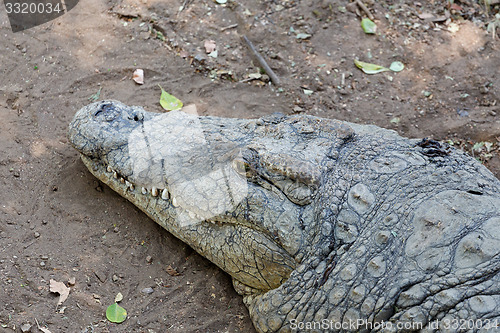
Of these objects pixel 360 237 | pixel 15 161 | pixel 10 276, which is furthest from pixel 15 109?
pixel 360 237

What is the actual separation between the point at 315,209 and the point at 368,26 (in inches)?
147

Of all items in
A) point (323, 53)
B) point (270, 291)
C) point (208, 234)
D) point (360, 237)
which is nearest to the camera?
point (360, 237)

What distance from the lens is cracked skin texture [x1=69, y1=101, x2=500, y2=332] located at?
3061mm

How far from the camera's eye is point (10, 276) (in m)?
3.60

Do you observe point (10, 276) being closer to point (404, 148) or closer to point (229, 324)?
point (229, 324)

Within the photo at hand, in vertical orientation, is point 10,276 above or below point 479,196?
below

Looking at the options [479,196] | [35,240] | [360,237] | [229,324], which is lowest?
[229,324]

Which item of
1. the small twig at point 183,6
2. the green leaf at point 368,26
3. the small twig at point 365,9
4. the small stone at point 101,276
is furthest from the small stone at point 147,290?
the small twig at point 365,9

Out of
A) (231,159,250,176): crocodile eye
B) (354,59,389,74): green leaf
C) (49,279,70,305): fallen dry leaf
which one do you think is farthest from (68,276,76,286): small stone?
(354,59,389,74): green leaf

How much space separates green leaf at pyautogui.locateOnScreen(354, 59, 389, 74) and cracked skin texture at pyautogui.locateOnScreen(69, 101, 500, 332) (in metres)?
1.96

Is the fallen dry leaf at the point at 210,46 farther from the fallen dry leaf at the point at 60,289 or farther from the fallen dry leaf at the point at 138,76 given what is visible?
the fallen dry leaf at the point at 60,289

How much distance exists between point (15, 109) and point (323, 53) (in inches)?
138

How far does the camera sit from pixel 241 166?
356cm

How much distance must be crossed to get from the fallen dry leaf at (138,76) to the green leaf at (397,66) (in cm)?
295
